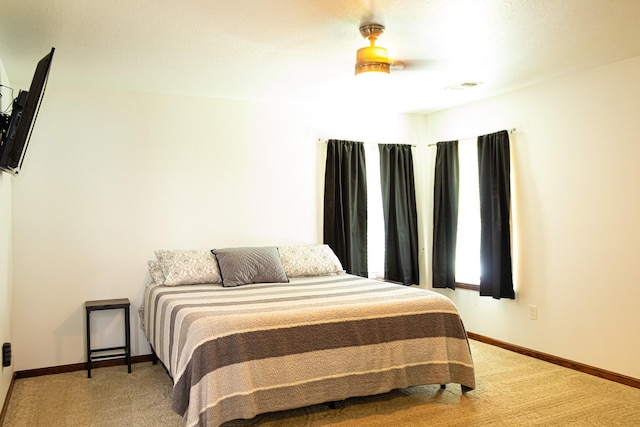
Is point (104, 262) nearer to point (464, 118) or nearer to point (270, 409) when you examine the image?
point (270, 409)

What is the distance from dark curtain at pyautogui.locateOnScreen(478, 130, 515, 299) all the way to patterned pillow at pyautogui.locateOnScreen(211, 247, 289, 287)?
184 cm

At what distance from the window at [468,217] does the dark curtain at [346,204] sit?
0.95 meters

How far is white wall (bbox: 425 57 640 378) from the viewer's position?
3.72 meters

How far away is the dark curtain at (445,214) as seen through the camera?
523cm

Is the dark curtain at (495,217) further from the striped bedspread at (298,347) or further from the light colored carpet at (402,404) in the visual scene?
the striped bedspread at (298,347)

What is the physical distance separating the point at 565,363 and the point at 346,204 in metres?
2.35

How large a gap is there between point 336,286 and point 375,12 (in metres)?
1.99

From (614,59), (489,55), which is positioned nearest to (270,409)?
(489,55)

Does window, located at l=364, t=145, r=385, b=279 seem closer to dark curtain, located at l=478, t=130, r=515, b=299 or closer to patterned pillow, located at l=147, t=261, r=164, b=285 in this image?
dark curtain, located at l=478, t=130, r=515, b=299

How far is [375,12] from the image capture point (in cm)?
280

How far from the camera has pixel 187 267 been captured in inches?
164

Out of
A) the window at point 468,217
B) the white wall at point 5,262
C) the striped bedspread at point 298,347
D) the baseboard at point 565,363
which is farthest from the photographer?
the window at point 468,217

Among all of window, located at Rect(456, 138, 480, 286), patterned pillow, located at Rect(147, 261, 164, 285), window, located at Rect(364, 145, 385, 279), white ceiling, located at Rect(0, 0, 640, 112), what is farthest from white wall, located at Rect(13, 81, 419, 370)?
window, located at Rect(456, 138, 480, 286)

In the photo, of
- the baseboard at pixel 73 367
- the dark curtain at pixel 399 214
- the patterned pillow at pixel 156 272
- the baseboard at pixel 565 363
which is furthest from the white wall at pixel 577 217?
the baseboard at pixel 73 367
